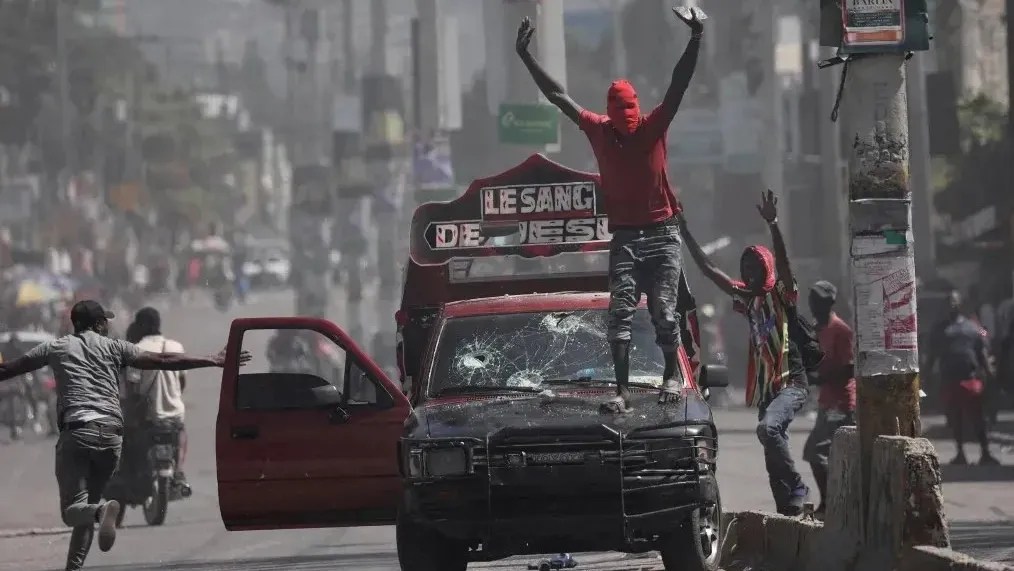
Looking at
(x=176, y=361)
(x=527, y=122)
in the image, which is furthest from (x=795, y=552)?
(x=527, y=122)

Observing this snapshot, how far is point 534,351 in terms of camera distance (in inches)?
416

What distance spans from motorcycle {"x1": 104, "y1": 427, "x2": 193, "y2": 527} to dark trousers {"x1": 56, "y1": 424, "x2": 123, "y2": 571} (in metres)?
5.76

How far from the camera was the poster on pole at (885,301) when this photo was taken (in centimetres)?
913

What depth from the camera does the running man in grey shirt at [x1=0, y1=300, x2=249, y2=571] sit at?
11148 mm

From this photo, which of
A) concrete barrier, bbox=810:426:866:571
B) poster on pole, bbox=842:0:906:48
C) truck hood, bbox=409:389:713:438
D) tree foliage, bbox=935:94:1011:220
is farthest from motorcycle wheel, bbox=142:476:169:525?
tree foliage, bbox=935:94:1011:220

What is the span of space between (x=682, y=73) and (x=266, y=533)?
7.94m

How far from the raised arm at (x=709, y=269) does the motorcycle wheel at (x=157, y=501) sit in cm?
637

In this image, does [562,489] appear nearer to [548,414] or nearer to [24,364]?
[548,414]

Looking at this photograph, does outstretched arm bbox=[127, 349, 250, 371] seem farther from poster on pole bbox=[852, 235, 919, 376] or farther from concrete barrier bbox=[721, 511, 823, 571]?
poster on pole bbox=[852, 235, 919, 376]

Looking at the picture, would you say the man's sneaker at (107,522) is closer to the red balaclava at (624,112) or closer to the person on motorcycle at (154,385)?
the red balaclava at (624,112)

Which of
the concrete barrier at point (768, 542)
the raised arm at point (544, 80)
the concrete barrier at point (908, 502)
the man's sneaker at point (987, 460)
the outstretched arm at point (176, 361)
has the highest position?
the raised arm at point (544, 80)

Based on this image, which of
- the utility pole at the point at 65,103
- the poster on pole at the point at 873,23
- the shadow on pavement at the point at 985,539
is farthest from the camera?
the utility pole at the point at 65,103

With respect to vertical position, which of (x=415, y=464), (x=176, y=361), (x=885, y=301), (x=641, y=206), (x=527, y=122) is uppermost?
(x=527, y=122)

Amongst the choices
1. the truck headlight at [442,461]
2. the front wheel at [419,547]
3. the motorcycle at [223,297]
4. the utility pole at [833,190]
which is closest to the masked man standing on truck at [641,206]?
the truck headlight at [442,461]
